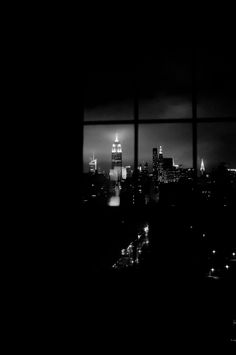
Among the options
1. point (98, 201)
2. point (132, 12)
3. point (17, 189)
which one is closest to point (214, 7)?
point (132, 12)

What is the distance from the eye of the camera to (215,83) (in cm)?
230

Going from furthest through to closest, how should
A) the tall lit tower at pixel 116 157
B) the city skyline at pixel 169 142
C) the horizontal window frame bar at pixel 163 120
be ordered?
the tall lit tower at pixel 116 157
the city skyline at pixel 169 142
the horizontal window frame bar at pixel 163 120

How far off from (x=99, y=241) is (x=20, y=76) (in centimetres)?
151

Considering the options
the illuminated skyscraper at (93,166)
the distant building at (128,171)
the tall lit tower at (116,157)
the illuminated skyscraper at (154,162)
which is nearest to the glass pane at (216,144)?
the illuminated skyscraper at (154,162)

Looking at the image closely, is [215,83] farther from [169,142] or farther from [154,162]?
[154,162]

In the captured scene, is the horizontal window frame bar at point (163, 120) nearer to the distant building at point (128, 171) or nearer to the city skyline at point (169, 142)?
the city skyline at point (169, 142)

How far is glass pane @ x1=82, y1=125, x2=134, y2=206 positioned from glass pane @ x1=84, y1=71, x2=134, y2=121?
107mm

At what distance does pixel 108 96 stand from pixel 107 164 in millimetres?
606

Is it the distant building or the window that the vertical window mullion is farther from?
the distant building

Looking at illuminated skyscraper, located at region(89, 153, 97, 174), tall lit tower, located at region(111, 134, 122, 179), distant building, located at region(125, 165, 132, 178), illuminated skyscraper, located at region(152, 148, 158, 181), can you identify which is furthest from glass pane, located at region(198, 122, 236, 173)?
illuminated skyscraper, located at region(89, 153, 97, 174)

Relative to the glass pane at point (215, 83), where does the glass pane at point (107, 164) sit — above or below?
below

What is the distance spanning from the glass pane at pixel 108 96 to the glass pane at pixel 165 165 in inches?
10.0

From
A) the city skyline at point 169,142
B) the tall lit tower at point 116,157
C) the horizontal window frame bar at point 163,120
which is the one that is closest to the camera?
the horizontal window frame bar at point 163,120

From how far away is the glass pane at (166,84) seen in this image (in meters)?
2.30
